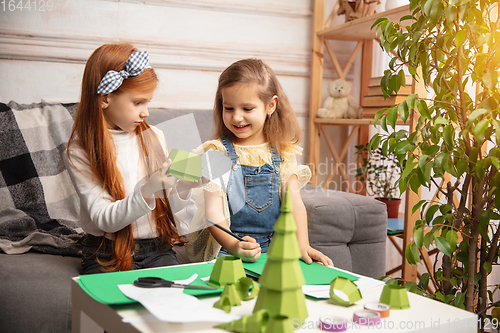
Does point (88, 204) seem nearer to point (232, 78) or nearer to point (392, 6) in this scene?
point (232, 78)

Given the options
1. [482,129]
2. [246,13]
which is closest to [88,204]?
[482,129]

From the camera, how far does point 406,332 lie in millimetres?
592

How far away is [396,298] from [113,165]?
820mm

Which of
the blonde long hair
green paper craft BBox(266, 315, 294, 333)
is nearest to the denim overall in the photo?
the blonde long hair

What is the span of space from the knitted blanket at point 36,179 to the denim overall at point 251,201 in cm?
50

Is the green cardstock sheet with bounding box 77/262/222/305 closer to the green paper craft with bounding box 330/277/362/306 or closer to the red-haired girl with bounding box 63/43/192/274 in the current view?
the green paper craft with bounding box 330/277/362/306

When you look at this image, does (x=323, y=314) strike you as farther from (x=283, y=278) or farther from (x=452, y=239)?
(x=452, y=239)

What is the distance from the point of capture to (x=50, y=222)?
1.47 meters

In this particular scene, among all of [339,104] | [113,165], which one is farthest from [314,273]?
[339,104]

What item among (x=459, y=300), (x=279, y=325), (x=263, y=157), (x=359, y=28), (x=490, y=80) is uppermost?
(x=359, y=28)

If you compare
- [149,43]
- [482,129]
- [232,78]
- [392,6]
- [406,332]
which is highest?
[392,6]

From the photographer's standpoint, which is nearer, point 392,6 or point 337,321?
point 337,321

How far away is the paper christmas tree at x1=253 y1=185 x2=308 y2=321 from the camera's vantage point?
22.5 inches

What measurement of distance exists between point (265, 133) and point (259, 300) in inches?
35.1
